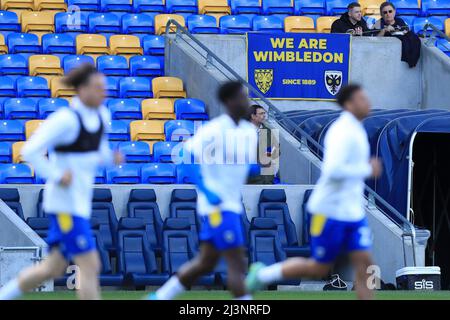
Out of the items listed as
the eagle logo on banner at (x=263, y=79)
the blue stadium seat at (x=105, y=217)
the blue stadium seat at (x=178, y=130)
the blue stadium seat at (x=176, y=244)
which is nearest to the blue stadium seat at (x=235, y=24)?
the eagle logo on banner at (x=263, y=79)

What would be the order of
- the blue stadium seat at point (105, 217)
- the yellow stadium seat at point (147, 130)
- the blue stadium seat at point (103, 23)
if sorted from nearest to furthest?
the blue stadium seat at point (105, 217)
the yellow stadium seat at point (147, 130)
the blue stadium seat at point (103, 23)

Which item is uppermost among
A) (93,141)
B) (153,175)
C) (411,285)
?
(93,141)

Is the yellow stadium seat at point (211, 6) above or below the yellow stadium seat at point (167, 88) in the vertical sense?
above

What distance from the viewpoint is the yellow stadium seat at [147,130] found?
76.6 feet

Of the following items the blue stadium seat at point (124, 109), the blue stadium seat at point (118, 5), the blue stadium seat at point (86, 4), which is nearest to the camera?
the blue stadium seat at point (124, 109)

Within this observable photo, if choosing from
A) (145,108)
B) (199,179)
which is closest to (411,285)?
(145,108)

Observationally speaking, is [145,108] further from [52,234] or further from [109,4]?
[52,234]

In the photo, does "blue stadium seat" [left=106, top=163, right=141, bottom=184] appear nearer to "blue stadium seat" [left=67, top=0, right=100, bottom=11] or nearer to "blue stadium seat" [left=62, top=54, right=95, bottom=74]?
"blue stadium seat" [left=62, top=54, right=95, bottom=74]

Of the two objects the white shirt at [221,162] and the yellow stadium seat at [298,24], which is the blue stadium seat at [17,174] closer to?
the yellow stadium seat at [298,24]

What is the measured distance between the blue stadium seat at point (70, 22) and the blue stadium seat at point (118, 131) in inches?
140

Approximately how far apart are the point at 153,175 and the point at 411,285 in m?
4.81

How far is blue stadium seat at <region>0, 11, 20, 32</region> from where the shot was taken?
85.5 ft

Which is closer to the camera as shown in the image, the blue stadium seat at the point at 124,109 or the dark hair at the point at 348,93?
the dark hair at the point at 348,93

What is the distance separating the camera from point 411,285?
789 inches
